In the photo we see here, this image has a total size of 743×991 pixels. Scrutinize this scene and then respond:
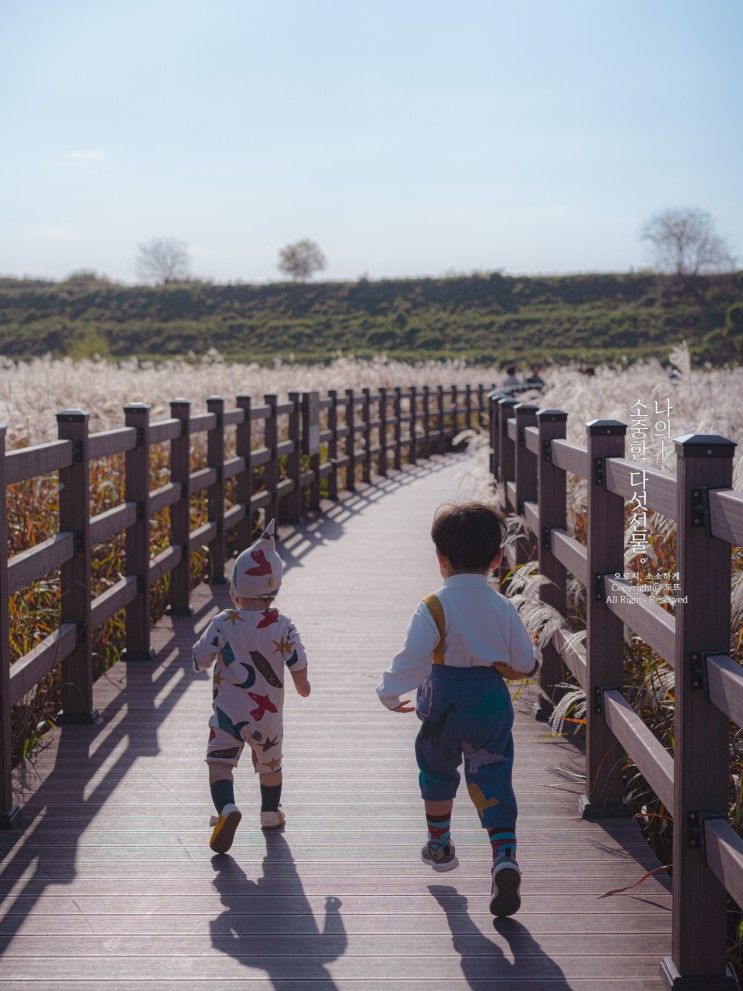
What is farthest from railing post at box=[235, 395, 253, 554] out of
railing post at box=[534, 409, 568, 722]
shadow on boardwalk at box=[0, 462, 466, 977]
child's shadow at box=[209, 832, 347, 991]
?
child's shadow at box=[209, 832, 347, 991]

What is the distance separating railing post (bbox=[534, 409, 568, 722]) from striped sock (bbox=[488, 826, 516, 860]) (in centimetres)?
209

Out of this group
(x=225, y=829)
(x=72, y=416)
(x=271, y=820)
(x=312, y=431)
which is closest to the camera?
(x=225, y=829)

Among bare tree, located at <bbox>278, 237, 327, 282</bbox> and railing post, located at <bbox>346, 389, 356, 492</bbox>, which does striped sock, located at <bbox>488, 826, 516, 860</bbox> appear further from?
bare tree, located at <bbox>278, 237, 327, 282</bbox>

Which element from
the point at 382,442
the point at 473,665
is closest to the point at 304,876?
the point at 473,665

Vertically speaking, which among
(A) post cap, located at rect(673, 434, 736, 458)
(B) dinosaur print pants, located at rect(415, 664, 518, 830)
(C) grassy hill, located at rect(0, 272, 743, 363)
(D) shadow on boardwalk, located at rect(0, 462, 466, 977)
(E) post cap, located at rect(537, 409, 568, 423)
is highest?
(C) grassy hill, located at rect(0, 272, 743, 363)

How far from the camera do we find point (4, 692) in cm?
453

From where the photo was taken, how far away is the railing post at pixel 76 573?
5.76m

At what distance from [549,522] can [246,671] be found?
2.08 metres

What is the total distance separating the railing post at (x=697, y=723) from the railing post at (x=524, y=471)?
13.6 feet

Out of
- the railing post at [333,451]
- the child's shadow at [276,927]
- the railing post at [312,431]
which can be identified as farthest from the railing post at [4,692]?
the railing post at [333,451]

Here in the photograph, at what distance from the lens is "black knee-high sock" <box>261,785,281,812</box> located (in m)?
4.43

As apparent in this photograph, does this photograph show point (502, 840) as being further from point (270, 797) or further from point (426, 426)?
point (426, 426)

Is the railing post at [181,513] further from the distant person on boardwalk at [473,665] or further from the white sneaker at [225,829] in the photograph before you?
the distant person on boardwalk at [473,665]

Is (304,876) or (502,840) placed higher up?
(502,840)
